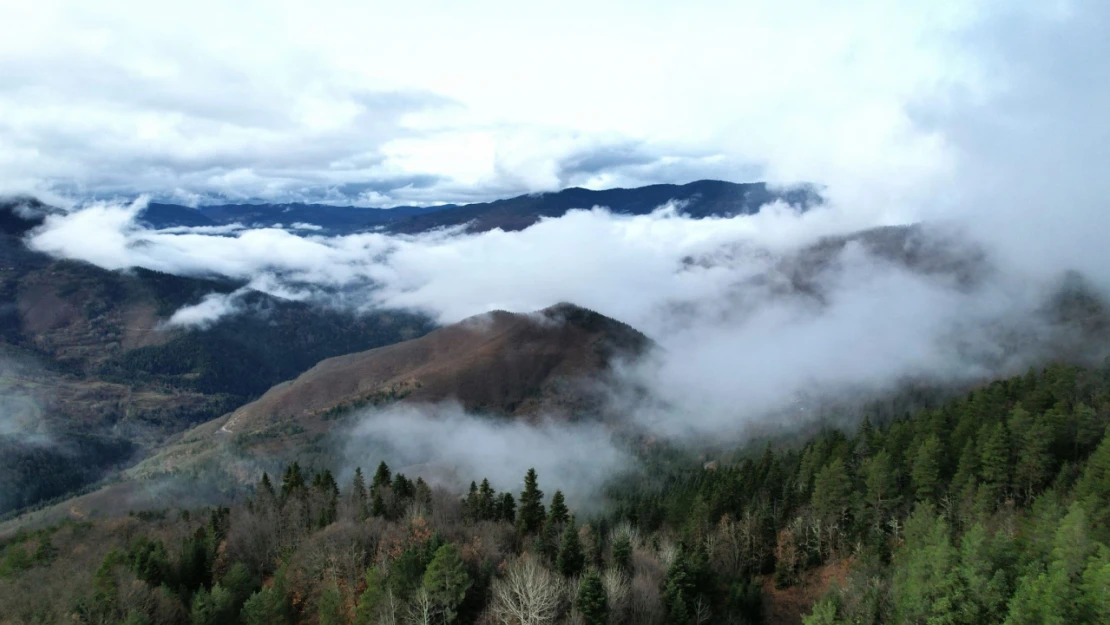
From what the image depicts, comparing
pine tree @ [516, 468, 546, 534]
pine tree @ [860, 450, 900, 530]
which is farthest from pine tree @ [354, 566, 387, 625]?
pine tree @ [860, 450, 900, 530]

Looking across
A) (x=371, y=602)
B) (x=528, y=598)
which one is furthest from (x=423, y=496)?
(x=528, y=598)

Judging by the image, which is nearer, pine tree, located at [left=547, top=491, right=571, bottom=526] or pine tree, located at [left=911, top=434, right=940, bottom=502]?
pine tree, located at [left=547, top=491, right=571, bottom=526]

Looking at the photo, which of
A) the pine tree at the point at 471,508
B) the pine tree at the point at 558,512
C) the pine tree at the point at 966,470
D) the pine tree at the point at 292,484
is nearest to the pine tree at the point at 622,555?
the pine tree at the point at 558,512

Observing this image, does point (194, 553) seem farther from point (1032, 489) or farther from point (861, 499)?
point (1032, 489)

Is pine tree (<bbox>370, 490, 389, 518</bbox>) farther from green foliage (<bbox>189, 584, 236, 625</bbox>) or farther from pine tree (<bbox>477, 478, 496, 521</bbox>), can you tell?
green foliage (<bbox>189, 584, 236, 625</bbox>)

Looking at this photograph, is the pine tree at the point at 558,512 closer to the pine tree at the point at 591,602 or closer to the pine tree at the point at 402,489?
the pine tree at the point at 591,602

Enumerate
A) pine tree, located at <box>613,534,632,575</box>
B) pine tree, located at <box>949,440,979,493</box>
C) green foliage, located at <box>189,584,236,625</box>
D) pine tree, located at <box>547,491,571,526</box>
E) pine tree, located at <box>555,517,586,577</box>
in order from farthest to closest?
1. pine tree, located at <box>547,491,571,526</box>
2. pine tree, located at <box>949,440,979,493</box>
3. pine tree, located at <box>555,517,586,577</box>
4. pine tree, located at <box>613,534,632,575</box>
5. green foliage, located at <box>189,584,236,625</box>
